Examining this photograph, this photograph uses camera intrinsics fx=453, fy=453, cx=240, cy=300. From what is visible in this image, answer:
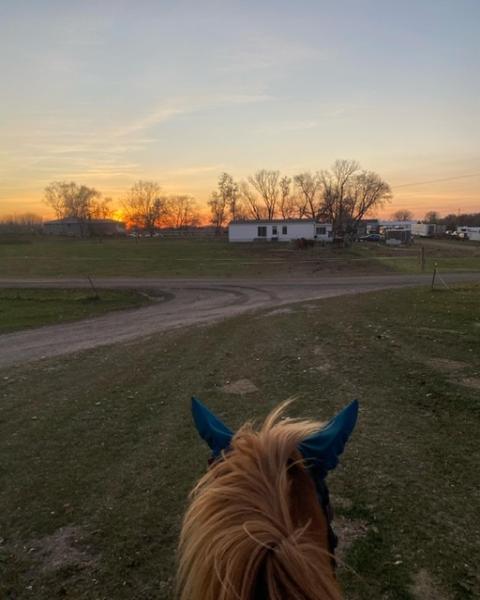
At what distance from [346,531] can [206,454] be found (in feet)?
6.52

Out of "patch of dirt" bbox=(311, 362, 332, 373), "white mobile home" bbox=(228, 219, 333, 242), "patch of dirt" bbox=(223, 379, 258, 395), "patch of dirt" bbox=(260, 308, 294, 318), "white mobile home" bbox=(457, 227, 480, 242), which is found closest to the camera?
"patch of dirt" bbox=(223, 379, 258, 395)

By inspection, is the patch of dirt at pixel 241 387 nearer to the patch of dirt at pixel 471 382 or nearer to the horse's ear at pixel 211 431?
the patch of dirt at pixel 471 382

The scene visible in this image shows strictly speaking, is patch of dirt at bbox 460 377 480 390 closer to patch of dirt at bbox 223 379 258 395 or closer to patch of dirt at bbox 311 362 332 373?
patch of dirt at bbox 311 362 332 373

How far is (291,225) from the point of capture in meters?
72.1

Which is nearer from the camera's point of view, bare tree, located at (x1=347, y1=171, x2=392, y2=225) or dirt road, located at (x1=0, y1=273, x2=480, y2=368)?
dirt road, located at (x1=0, y1=273, x2=480, y2=368)

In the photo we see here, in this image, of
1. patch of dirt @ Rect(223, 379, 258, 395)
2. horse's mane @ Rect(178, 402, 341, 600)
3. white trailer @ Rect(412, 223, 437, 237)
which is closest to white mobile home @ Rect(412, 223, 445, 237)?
white trailer @ Rect(412, 223, 437, 237)

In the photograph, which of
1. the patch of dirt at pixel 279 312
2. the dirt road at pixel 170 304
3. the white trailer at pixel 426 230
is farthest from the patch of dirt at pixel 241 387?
the white trailer at pixel 426 230

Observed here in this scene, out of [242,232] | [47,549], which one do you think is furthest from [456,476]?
[242,232]

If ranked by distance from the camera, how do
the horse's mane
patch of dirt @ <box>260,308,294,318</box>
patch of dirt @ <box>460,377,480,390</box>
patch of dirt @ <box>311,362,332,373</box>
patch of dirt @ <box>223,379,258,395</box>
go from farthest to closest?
patch of dirt @ <box>260,308,294,318</box>, patch of dirt @ <box>311,362,332,373</box>, patch of dirt @ <box>223,379,258,395</box>, patch of dirt @ <box>460,377,480,390</box>, the horse's mane

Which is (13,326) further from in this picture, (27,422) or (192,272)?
(192,272)

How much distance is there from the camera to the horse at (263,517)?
1.12 meters

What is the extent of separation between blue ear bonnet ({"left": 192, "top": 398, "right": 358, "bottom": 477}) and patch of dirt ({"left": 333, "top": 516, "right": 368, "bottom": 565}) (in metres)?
2.29

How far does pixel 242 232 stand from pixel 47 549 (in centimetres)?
6950

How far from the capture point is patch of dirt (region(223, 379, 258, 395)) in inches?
297
